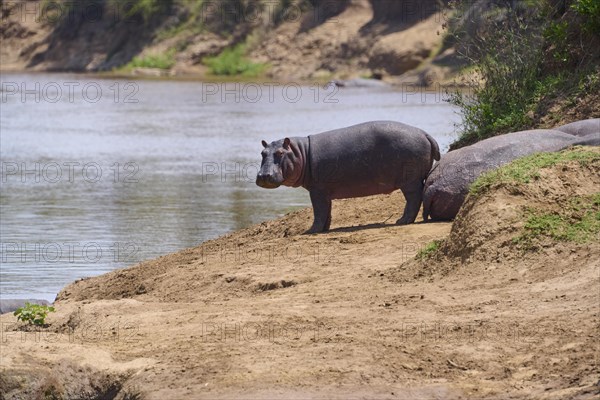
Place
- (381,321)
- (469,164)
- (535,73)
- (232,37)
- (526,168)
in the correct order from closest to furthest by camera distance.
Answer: (381,321) → (526,168) → (469,164) → (535,73) → (232,37)

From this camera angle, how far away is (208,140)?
2750cm

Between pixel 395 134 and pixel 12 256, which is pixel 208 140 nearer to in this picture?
pixel 12 256

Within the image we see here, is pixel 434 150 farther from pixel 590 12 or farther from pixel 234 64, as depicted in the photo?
pixel 234 64

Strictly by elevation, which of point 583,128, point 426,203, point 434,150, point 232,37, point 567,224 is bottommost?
point 426,203

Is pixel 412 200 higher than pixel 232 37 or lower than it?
lower

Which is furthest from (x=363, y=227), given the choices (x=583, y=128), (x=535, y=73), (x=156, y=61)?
(x=156, y=61)

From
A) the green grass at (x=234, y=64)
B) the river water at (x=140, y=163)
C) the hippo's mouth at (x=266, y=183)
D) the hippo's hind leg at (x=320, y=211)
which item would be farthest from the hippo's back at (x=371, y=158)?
the green grass at (x=234, y=64)

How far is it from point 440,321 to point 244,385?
1.52 meters

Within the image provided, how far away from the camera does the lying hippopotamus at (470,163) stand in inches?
476

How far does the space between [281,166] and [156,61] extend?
4363 cm

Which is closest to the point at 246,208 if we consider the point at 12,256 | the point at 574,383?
the point at 12,256

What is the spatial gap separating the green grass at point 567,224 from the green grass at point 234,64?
42.9 meters

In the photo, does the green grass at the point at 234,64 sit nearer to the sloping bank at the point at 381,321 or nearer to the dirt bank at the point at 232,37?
the dirt bank at the point at 232,37

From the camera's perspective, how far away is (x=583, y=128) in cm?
1291
